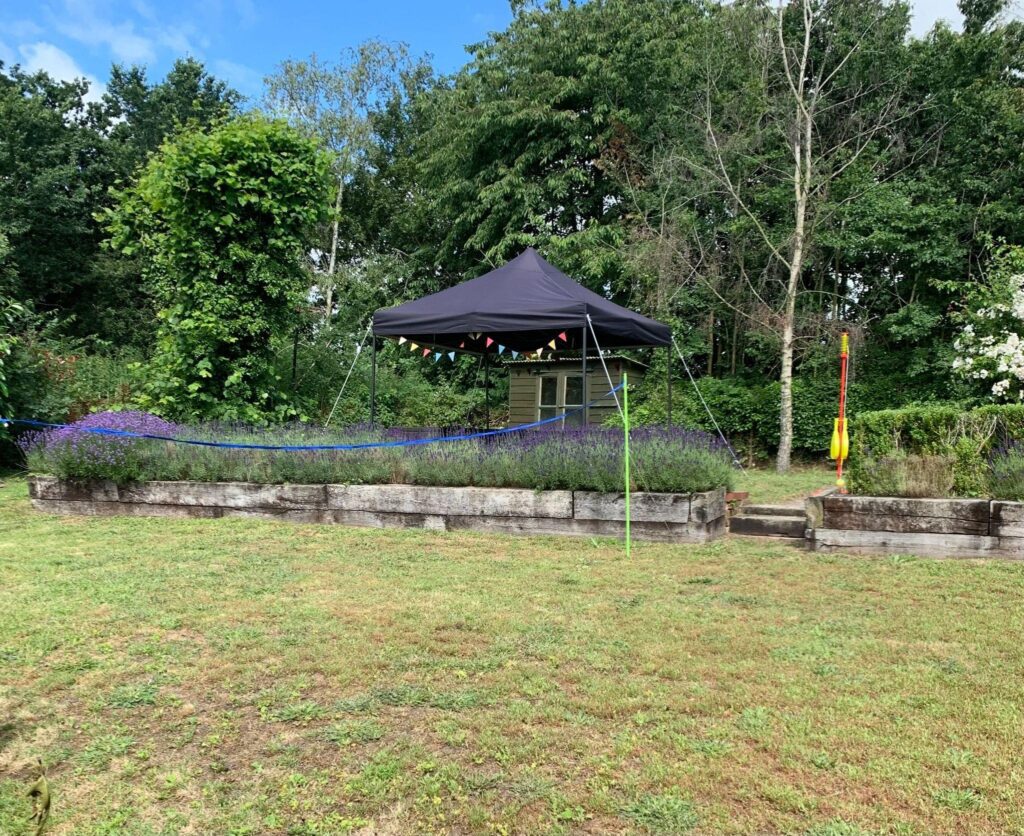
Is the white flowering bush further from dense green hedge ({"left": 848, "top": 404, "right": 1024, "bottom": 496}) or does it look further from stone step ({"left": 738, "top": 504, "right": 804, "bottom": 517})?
stone step ({"left": 738, "top": 504, "right": 804, "bottom": 517})

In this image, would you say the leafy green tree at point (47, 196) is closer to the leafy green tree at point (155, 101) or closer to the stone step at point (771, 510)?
the leafy green tree at point (155, 101)

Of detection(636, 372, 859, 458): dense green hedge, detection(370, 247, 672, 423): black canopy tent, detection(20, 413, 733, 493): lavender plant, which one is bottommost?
detection(20, 413, 733, 493): lavender plant

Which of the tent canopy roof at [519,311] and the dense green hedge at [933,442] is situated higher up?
the tent canopy roof at [519,311]

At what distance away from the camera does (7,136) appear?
20234 millimetres

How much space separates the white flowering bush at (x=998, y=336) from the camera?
1034 cm

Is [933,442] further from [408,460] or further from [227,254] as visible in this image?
[227,254]

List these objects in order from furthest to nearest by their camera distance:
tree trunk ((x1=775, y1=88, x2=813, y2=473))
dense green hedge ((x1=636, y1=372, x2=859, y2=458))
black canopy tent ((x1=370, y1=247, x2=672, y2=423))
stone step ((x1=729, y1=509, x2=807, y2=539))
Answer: dense green hedge ((x1=636, y1=372, x2=859, y2=458))
tree trunk ((x1=775, y1=88, x2=813, y2=473))
black canopy tent ((x1=370, y1=247, x2=672, y2=423))
stone step ((x1=729, y1=509, x2=807, y2=539))

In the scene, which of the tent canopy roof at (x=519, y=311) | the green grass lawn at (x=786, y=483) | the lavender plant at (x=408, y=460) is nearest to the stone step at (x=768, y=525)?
the lavender plant at (x=408, y=460)

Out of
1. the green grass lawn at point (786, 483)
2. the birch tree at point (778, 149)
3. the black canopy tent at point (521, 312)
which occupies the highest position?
the birch tree at point (778, 149)

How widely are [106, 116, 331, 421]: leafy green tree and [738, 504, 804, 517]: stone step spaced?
6.08 meters

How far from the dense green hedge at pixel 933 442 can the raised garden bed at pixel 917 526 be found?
0.28m

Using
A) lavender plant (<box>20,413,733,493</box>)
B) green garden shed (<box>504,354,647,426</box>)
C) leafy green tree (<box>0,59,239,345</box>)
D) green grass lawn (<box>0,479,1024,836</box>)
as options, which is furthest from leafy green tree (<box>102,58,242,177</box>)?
green grass lawn (<box>0,479,1024,836</box>)

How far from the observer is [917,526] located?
16.2 feet

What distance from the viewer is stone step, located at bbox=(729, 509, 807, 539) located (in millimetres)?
5926
